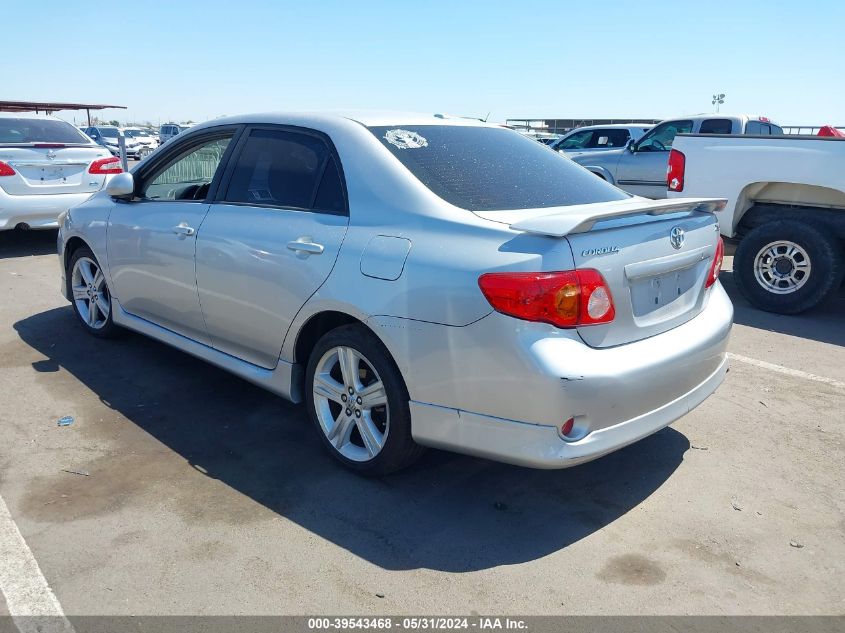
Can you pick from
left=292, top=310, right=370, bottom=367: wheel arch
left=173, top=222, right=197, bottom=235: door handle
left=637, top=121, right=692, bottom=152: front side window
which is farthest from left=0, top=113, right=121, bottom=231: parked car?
left=637, top=121, right=692, bottom=152: front side window

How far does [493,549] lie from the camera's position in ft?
9.80

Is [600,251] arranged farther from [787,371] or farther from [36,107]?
[36,107]

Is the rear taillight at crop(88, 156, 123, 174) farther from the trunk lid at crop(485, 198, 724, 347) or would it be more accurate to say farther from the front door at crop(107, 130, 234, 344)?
the trunk lid at crop(485, 198, 724, 347)

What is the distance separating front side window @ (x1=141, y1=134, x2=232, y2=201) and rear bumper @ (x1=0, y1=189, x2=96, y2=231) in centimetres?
365

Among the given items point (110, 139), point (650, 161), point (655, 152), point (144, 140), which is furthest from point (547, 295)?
point (144, 140)

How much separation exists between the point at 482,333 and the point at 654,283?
853mm

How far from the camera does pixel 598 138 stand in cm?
1443

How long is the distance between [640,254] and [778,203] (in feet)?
15.0

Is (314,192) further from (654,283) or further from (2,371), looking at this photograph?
(2,371)

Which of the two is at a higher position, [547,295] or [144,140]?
[547,295]

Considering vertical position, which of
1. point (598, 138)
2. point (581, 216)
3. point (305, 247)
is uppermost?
point (598, 138)

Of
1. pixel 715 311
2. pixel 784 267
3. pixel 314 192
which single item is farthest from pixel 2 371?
pixel 784 267

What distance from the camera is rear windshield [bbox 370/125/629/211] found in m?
3.37

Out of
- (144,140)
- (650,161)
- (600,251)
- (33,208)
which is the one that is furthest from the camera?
(144,140)
